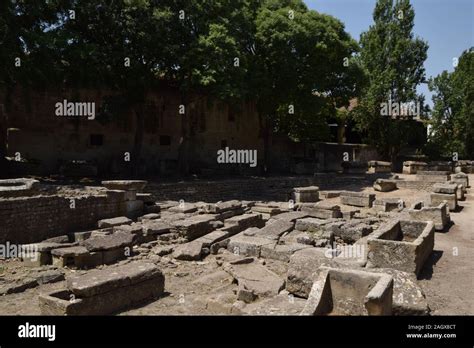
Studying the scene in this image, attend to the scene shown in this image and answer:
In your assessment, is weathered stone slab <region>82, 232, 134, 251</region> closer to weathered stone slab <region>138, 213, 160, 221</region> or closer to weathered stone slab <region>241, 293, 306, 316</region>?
weathered stone slab <region>138, 213, 160, 221</region>

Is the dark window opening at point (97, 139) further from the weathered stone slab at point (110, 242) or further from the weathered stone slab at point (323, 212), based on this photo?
the weathered stone slab at point (110, 242)

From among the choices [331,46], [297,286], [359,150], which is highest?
[331,46]

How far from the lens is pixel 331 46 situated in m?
24.7

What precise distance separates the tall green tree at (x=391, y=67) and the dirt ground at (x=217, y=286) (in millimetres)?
23807

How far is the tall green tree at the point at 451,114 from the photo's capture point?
3538cm

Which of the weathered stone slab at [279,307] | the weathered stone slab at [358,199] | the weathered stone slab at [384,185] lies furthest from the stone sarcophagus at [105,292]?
the weathered stone slab at [384,185]

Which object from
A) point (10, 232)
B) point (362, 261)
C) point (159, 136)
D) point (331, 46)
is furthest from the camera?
point (159, 136)

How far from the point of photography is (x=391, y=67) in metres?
33.3

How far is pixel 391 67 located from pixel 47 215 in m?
29.4

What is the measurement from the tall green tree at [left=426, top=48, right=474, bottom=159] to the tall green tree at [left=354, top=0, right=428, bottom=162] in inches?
123

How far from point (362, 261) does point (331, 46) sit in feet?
63.3

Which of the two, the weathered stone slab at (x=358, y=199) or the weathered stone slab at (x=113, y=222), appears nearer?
the weathered stone slab at (x=113, y=222)
